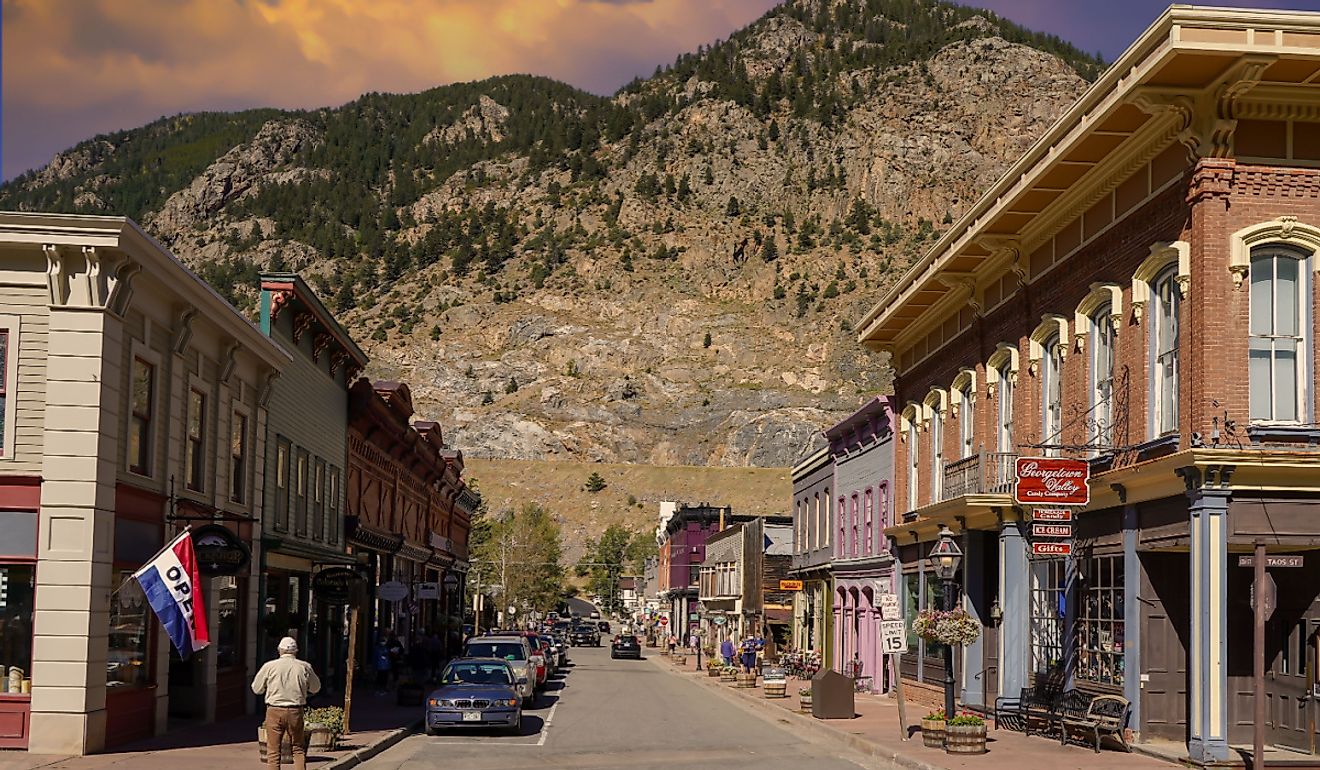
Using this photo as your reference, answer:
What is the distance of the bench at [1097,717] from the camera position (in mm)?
22719

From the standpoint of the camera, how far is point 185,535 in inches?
833

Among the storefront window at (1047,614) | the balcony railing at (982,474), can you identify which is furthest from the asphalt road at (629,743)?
the balcony railing at (982,474)

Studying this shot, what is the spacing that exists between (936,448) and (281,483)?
621 inches

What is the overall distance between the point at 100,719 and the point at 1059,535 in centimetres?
1483

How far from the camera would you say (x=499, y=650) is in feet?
125

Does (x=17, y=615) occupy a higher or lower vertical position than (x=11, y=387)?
lower

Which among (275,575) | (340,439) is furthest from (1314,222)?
(340,439)

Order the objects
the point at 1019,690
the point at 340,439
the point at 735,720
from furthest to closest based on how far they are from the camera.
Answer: the point at 340,439, the point at 735,720, the point at 1019,690

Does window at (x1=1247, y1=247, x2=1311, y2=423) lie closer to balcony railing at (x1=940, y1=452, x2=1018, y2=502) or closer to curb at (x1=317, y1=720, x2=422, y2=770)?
balcony railing at (x1=940, y1=452, x2=1018, y2=502)

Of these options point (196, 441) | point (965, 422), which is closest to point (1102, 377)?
point (965, 422)

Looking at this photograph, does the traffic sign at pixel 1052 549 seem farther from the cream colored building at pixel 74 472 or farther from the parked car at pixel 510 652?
the parked car at pixel 510 652

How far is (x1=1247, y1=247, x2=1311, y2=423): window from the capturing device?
→ 2047cm

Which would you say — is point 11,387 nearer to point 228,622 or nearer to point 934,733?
point 228,622

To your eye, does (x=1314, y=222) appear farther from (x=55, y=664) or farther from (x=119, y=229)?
(x=55, y=664)
